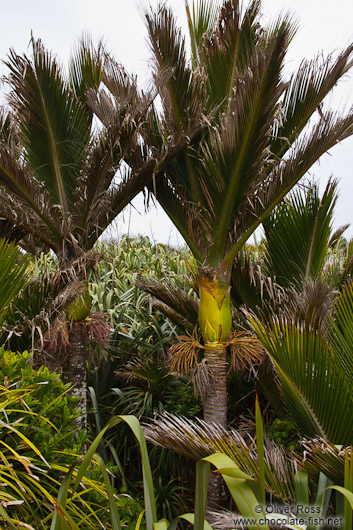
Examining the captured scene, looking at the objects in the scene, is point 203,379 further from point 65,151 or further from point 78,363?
point 65,151

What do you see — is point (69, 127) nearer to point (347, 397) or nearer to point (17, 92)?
point (17, 92)

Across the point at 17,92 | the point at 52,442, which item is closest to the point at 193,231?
the point at 17,92

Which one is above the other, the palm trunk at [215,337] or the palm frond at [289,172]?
the palm frond at [289,172]

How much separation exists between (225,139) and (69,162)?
128 centimetres

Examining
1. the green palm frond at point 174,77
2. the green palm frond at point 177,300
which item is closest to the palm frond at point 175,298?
the green palm frond at point 177,300

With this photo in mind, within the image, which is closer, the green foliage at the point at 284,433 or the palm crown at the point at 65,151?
the palm crown at the point at 65,151

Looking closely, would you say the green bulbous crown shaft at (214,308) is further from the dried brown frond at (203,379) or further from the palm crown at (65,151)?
the palm crown at (65,151)

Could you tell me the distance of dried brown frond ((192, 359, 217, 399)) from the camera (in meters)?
3.33

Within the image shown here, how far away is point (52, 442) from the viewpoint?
6.84 feet

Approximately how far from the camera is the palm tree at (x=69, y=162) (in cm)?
317

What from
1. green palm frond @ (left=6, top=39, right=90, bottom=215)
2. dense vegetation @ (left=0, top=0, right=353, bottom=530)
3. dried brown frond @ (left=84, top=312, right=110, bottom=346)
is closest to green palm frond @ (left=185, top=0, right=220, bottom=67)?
dense vegetation @ (left=0, top=0, right=353, bottom=530)

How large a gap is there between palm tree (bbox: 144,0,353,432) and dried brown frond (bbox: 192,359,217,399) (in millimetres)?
25

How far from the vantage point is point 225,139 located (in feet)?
10.2

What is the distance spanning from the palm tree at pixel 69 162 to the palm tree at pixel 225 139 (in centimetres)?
32
